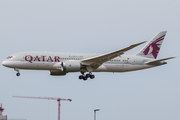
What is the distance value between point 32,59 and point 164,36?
28.4m

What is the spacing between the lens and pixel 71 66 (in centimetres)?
6247

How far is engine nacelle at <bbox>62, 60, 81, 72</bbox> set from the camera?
62250 mm

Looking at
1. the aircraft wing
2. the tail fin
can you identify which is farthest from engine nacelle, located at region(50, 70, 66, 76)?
the tail fin

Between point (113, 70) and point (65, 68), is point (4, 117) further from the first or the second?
point (113, 70)

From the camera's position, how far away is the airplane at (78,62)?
6294 centimetres

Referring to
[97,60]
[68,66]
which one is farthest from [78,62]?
[97,60]

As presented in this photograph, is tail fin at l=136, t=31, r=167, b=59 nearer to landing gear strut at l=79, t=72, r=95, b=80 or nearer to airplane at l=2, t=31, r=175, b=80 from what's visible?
A: airplane at l=2, t=31, r=175, b=80

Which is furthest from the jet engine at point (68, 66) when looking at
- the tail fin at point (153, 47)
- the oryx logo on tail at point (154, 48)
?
the oryx logo on tail at point (154, 48)

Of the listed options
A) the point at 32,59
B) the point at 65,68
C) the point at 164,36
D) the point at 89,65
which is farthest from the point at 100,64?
the point at 164,36

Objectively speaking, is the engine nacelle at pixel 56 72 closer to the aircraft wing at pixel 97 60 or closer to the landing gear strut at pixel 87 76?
the landing gear strut at pixel 87 76

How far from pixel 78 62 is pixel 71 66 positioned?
68.9 inches

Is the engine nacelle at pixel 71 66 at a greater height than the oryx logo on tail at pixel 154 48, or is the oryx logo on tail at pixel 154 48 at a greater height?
the oryx logo on tail at pixel 154 48

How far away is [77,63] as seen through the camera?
6328 cm

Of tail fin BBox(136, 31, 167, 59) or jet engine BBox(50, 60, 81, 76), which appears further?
tail fin BBox(136, 31, 167, 59)
